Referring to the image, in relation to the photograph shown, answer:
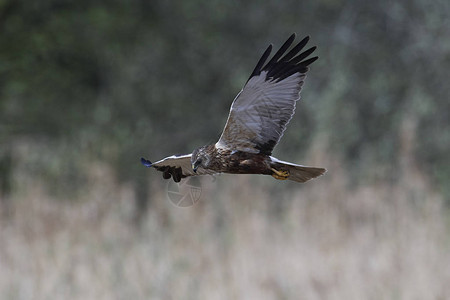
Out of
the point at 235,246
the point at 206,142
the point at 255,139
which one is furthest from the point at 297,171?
the point at 235,246

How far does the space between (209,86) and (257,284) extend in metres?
3.94

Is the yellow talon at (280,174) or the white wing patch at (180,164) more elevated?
the white wing patch at (180,164)

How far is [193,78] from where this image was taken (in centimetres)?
827

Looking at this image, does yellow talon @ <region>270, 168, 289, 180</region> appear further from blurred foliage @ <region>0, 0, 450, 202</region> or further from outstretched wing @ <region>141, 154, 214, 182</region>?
blurred foliage @ <region>0, 0, 450, 202</region>

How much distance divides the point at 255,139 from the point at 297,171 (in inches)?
3.0

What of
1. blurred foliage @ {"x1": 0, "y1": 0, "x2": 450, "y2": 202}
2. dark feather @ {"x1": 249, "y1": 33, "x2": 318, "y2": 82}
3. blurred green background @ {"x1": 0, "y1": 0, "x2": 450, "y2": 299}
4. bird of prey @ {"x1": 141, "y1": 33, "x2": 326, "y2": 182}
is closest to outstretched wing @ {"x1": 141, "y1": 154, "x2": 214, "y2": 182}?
bird of prey @ {"x1": 141, "y1": 33, "x2": 326, "y2": 182}

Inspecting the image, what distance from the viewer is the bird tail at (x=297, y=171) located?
83 centimetres

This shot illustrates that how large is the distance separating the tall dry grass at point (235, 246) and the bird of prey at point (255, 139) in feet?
12.8

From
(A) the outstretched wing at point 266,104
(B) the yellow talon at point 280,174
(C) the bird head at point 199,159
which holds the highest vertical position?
(A) the outstretched wing at point 266,104

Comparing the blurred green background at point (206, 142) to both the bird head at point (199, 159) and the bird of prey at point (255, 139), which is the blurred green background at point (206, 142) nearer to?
the bird of prey at point (255, 139)

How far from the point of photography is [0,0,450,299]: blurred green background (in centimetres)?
493

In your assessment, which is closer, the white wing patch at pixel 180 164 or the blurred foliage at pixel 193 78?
the white wing patch at pixel 180 164

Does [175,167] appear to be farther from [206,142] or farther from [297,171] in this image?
[206,142]

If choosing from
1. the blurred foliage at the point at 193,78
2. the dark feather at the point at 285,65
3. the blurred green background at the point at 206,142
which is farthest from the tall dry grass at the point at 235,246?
the dark feather at the point at 285,65
